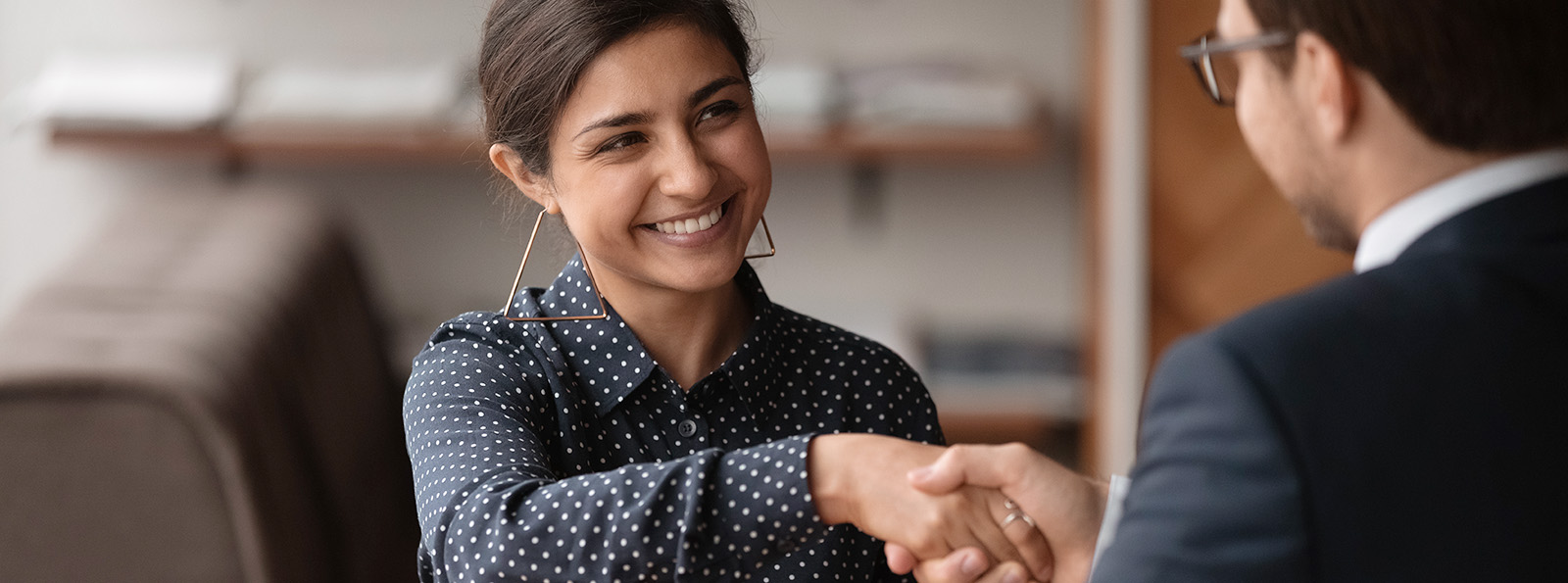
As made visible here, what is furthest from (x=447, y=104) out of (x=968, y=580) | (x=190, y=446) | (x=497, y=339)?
(x=968, y=580)

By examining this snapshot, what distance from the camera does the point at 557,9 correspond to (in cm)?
122

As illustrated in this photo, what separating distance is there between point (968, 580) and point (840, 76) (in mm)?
2149

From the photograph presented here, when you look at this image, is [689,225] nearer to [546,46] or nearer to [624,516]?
[546,46]

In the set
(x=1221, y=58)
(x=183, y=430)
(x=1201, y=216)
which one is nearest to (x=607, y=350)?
(x=1221, y=58)

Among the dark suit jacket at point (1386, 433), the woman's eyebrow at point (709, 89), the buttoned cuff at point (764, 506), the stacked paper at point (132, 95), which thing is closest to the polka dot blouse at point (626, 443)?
the buttoned cuff at point (764, 506)

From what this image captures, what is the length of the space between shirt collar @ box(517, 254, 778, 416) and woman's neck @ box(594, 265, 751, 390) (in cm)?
2

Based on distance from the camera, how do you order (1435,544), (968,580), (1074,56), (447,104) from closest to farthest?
(1435,544), (968,580), (447,104), (1074,56)

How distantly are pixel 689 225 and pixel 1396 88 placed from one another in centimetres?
61

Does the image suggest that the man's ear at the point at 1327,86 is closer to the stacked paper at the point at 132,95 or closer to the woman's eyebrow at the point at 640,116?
the woman's eyebrow at the point at 640,116

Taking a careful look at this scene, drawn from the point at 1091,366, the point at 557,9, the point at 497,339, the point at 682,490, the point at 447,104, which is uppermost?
the point at 447,104

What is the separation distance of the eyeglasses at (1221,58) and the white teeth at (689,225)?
1.46 ft

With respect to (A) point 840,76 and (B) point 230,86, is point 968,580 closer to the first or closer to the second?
(A) point 840,76

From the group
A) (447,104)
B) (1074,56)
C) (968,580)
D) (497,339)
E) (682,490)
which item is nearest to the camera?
(682,490)

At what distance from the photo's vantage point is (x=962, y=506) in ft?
3.63
